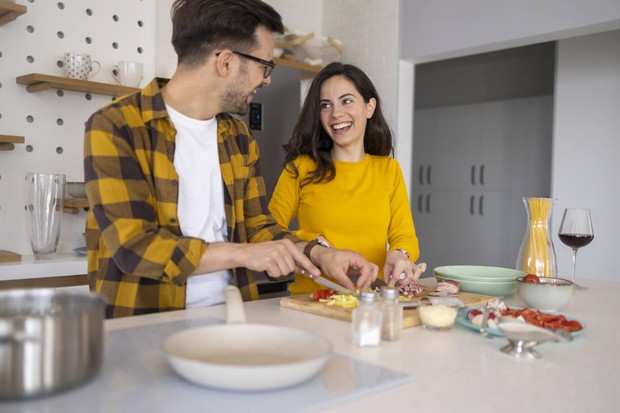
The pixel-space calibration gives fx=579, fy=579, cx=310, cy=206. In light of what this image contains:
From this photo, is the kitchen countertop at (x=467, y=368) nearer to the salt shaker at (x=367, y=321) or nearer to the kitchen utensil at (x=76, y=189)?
the salt shaker at (x=367, y=321)

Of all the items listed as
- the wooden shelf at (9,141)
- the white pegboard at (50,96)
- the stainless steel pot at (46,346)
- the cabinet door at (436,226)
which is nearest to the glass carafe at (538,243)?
the stainless steel pot at (46,346)

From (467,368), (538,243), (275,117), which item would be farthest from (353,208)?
(275,117)

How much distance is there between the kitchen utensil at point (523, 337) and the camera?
105cm

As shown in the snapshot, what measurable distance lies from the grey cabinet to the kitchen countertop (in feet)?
13.7

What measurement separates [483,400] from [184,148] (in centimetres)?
112

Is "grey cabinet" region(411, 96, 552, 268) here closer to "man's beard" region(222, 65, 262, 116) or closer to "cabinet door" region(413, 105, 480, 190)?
"cabinet door" region(413, 105, 480, 190)

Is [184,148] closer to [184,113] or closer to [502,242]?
[184,113]

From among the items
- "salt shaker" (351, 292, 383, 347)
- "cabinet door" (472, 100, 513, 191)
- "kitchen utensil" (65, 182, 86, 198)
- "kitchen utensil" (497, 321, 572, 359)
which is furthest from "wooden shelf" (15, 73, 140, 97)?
"cabinet door" (472, 100, 513, 191)

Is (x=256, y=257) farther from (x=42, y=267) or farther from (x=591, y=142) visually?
(x=591, y=142)

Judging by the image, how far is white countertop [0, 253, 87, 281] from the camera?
2555 millimetres

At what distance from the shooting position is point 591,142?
423 cm

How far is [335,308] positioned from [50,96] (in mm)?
2386

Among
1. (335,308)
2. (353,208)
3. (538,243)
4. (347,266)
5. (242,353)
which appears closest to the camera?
(242,353)

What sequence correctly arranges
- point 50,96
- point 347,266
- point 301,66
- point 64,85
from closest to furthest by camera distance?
point 347,266 → point 64,85 → point 50,96 → point 301,66
